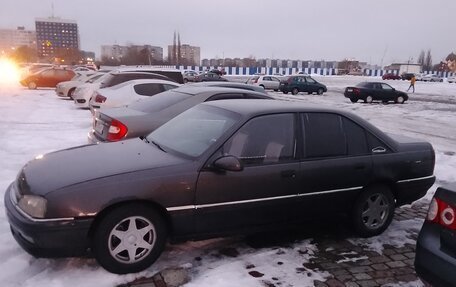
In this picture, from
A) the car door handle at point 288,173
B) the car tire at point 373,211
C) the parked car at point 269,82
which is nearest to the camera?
the car door handle at point 288,173

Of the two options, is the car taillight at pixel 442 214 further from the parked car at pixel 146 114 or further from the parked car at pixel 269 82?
Answer: the parked car at pixel 269 82

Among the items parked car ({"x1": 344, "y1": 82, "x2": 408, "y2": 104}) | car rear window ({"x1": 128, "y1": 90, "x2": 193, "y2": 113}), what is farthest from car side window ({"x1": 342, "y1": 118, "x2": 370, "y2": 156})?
parked car ({"x1": 344, "y1": 82, "x2": 408, "y2": 104})

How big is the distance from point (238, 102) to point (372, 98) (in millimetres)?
23447

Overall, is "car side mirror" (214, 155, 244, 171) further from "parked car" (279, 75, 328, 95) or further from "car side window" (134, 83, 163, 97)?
"parked car" (279, 75, 328, 95)

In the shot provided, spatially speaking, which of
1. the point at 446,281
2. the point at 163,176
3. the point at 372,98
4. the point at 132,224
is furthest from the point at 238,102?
the point at 372,98

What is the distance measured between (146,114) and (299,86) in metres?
26.9

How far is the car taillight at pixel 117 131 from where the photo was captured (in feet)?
19.6

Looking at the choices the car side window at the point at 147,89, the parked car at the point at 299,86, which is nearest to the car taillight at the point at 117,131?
the car side window at the point at 147,89

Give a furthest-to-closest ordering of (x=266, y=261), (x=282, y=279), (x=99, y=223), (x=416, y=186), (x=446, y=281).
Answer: (x=416, y=186) < (x=266, y=261) < (x=282, y=279) < (x=99, y=223) < (x=446, y=281)

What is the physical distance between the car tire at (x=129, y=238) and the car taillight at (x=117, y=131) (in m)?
2.61

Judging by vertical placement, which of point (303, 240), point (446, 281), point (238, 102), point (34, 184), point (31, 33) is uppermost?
point (31, 33)

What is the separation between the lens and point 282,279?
12.0ft

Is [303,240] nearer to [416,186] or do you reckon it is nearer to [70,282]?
[416,186]

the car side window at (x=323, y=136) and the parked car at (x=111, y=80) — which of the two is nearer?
the car side window at (x=323, y=136)
